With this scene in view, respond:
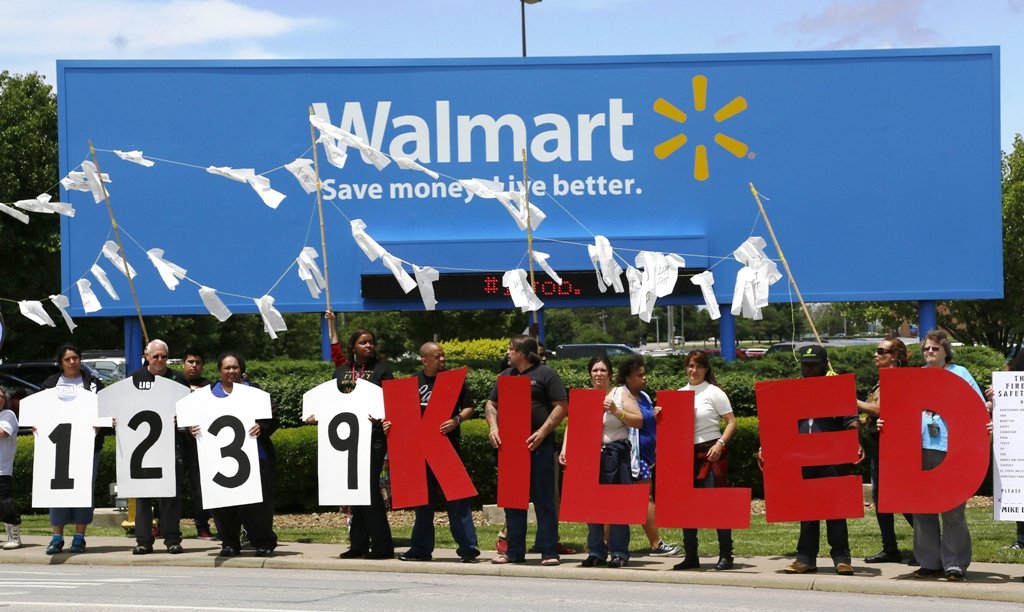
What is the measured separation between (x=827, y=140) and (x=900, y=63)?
1790 mm

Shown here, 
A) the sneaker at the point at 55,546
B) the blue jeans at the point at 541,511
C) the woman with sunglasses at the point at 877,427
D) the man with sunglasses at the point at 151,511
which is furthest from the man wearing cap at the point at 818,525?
the sneaker at the point at 55,546

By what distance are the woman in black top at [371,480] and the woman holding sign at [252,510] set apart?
29.0 inches

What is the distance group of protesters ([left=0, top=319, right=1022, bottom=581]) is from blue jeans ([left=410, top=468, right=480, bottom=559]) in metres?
0.01

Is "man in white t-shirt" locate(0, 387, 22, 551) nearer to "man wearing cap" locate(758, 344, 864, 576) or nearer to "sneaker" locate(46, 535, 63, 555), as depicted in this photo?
"sneaker" locate(46, 535, 63, 555)

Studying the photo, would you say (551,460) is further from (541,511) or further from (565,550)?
(565,550)

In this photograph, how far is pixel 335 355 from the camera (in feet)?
43.4

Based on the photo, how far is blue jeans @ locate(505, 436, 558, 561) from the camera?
11930 millimetres

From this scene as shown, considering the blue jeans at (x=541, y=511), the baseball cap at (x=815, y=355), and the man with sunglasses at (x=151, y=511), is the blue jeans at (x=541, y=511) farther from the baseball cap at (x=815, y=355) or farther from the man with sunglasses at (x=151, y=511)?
the man with sunglasses at (x=151, y=511)

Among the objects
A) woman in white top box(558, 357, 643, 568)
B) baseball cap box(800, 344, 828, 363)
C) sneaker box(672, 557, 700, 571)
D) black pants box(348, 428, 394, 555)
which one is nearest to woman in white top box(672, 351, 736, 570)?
sneaker box(672, 557, 700, 571)

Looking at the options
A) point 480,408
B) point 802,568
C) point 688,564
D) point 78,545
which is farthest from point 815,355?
point 480,408

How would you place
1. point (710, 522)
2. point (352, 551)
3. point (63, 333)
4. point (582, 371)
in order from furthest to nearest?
point (63, 333)
point (582, 371)
point (352, 551)
point (710, 522)


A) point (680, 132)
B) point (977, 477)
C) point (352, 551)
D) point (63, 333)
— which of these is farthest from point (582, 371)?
point (63, 333)

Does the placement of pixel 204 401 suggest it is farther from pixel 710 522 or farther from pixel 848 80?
pixel 848 80

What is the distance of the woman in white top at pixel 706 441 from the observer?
37.6 ft
